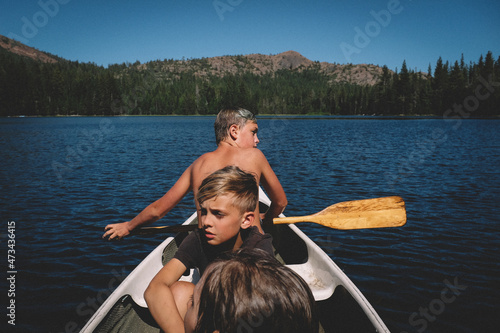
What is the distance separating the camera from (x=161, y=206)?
3.55 meters

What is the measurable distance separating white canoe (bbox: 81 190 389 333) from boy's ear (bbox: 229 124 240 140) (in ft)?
6.31

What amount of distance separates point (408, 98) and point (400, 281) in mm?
129874

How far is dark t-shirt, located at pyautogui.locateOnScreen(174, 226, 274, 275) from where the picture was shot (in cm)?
269

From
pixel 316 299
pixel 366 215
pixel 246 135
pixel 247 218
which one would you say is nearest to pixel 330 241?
pixel 366 215

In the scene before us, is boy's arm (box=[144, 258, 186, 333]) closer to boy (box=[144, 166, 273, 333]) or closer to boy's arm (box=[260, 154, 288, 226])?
boy (box=[144, 166, 273, 333])

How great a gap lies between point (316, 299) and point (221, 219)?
1.87 metres

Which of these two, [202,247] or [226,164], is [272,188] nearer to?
[226,164]

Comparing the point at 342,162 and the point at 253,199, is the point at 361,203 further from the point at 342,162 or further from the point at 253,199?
the point at 342,162

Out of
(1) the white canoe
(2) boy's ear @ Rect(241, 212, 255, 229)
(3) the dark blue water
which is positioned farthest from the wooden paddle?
(2) boy's ear @ Rect(241, 212, 255, 229)

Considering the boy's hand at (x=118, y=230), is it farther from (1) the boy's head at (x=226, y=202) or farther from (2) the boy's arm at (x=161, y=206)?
(1) the boy's head at (x=226, y=202)

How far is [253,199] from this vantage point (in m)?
2.52

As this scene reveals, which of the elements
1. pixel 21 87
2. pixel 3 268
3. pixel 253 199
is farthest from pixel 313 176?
pixel 21 87

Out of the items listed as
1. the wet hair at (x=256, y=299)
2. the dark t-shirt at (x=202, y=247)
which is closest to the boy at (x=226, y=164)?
the dark t-shirt at (x=202, y=247)

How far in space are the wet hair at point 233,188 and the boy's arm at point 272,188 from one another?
2.89 ft
